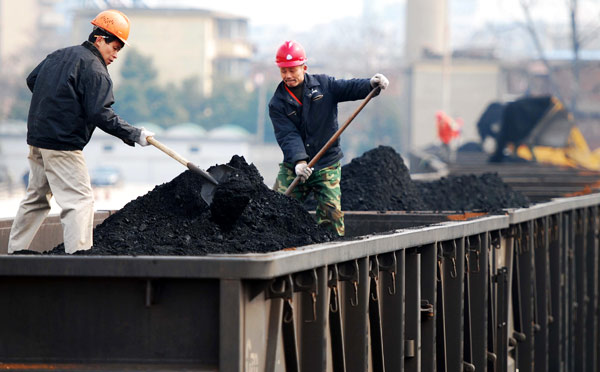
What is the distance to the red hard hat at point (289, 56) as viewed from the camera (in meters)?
8.21

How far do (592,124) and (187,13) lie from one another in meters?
44.6

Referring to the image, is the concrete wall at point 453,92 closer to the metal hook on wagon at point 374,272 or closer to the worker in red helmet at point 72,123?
the worker in red helmet at point 72,123

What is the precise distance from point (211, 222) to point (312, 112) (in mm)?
2428

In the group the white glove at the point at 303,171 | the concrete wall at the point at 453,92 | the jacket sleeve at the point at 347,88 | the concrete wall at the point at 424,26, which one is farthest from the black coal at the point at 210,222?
the concrete wall at the point at 424,26

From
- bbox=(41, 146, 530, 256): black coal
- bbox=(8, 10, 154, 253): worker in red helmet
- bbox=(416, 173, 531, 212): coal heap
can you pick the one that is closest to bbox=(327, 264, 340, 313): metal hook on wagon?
bbox=(41, 146, 530, 256): black coal

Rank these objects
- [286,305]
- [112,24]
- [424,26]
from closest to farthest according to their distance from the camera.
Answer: [286,305] → [112,24] → [424,26]

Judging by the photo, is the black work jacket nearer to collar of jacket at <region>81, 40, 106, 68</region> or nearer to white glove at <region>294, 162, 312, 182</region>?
collar of jacket at <region>81, 40, 106, 68</region>

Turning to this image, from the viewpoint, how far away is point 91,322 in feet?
14.9

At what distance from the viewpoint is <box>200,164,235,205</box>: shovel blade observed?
6855 millimetres

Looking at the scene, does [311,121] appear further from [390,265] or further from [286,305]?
[286,305]

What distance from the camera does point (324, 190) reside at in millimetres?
8500

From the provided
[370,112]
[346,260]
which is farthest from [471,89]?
[346,260]

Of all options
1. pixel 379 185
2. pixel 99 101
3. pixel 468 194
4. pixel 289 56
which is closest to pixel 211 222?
pixel 99 101

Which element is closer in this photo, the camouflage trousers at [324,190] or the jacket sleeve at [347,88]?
the camouflage trousers at [324,190]
